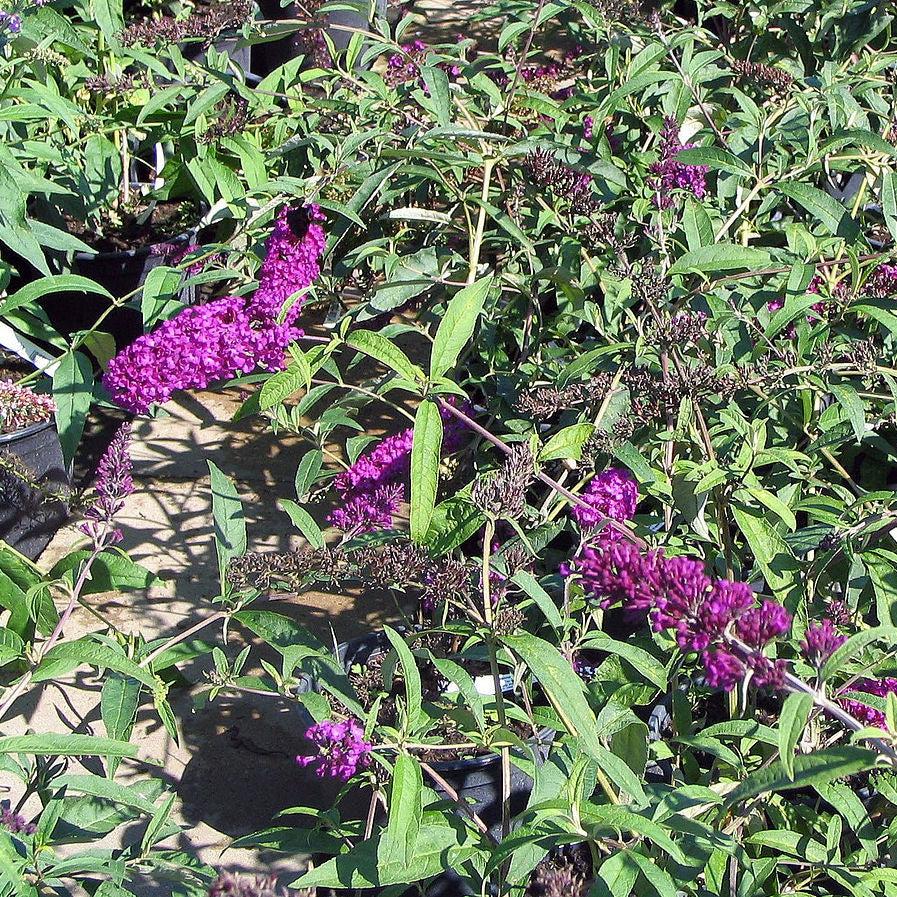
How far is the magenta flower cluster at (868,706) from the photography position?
1.54m

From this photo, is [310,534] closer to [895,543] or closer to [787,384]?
[787,384]

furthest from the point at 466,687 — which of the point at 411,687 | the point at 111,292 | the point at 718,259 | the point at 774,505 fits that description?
the point at 111,292

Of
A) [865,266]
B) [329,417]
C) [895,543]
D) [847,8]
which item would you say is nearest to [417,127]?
[329,417]

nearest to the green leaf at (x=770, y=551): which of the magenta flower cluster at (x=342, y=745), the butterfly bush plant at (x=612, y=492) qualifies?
the butterfly bush plant at (x=612, y=492)

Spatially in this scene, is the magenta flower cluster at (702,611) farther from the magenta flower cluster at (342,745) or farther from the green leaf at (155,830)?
the green leaf at (155,830)

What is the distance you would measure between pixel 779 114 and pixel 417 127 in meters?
0.85

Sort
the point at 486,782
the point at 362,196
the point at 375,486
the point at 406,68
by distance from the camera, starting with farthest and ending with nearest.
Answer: the point at 406,68 < the point at 362,196 < the point at 375,486 < the point at 486,782

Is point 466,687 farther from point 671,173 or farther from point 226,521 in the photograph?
point 671,173

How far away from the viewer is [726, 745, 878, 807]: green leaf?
110cm

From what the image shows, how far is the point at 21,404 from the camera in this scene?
211 cm

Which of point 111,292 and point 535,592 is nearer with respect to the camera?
point 535,592

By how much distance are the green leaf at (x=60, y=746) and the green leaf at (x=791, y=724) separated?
787 millimetres

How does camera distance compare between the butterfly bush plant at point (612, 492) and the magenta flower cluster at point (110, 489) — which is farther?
the magenta flower cluster at point (110, 489)

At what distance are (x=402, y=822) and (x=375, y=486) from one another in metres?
0.83
